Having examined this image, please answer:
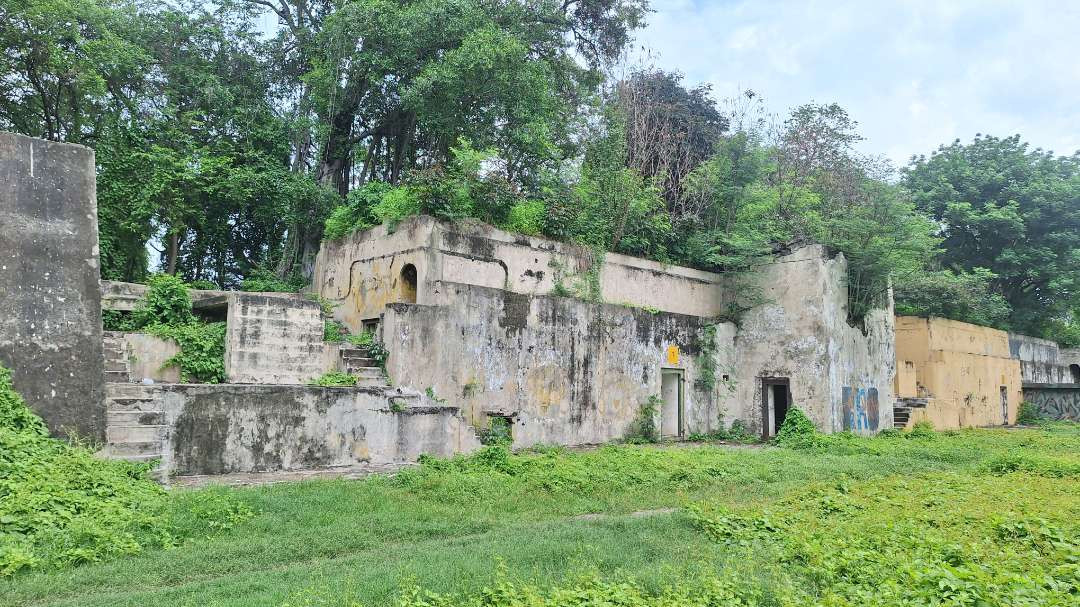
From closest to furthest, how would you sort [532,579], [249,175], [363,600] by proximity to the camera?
[363,600] → [532,579] → [249,175]

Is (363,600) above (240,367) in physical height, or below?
below

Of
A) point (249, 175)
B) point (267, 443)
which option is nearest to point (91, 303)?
point (267, 443)

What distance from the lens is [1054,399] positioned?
27688mm

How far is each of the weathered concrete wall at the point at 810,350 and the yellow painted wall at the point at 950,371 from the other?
2941 mm

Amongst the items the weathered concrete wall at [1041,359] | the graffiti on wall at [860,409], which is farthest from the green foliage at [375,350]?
the weathered concrete wall at [1041,359]

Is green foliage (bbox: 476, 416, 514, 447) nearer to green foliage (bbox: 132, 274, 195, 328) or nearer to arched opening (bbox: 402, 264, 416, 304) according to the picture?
arched opening (bbox: 402, 264, 416, 304)

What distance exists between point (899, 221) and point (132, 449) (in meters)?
17.3

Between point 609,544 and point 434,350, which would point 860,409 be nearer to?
point 434,350

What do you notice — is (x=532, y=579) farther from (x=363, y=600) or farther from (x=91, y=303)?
(x=91, y=303)

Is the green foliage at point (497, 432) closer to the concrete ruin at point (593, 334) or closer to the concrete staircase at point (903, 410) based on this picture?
the concrete ruin at point (593, 334)

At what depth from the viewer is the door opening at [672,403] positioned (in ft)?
54.7

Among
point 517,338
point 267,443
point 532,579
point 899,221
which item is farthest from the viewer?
point 899,221

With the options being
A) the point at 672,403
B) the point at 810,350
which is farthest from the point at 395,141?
the point at 810,350

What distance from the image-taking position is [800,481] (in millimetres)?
10461
